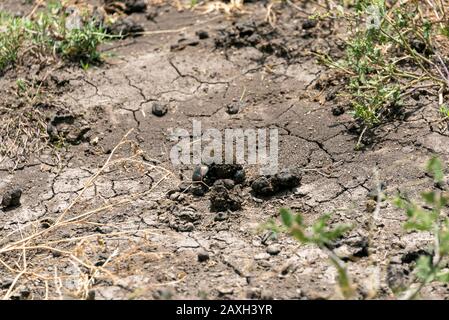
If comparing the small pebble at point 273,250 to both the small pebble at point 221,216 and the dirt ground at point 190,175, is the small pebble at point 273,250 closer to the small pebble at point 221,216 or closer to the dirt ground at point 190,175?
the dirt ground at point 190,175

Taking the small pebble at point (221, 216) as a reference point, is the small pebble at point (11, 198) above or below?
below

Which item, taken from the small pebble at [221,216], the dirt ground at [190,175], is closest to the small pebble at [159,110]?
the dirt ground at [190,175]

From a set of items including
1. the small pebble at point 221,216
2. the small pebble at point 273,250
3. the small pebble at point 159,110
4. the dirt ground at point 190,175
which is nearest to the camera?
the dirt ground at point 190,175

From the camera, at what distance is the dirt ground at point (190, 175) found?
3461 mm

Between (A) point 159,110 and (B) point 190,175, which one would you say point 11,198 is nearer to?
(B) point 190,175

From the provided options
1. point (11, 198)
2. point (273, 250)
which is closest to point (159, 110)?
point (11, 198)

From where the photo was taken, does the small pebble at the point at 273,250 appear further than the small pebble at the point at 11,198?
No

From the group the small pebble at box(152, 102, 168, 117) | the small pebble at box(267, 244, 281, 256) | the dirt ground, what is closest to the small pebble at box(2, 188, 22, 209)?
the dirt ground

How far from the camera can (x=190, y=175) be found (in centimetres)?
426

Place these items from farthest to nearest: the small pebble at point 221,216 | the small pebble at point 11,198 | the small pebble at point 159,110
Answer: the small pebble at point 159,110 < the small pebble at point 11,198 < the small pebble at point 221,216

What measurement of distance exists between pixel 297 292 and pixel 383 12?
5.57 ft

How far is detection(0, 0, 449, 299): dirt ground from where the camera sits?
346 centimetres

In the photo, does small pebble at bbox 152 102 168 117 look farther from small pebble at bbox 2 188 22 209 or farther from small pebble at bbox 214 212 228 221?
small pebble at bbox 214 212 228 221
